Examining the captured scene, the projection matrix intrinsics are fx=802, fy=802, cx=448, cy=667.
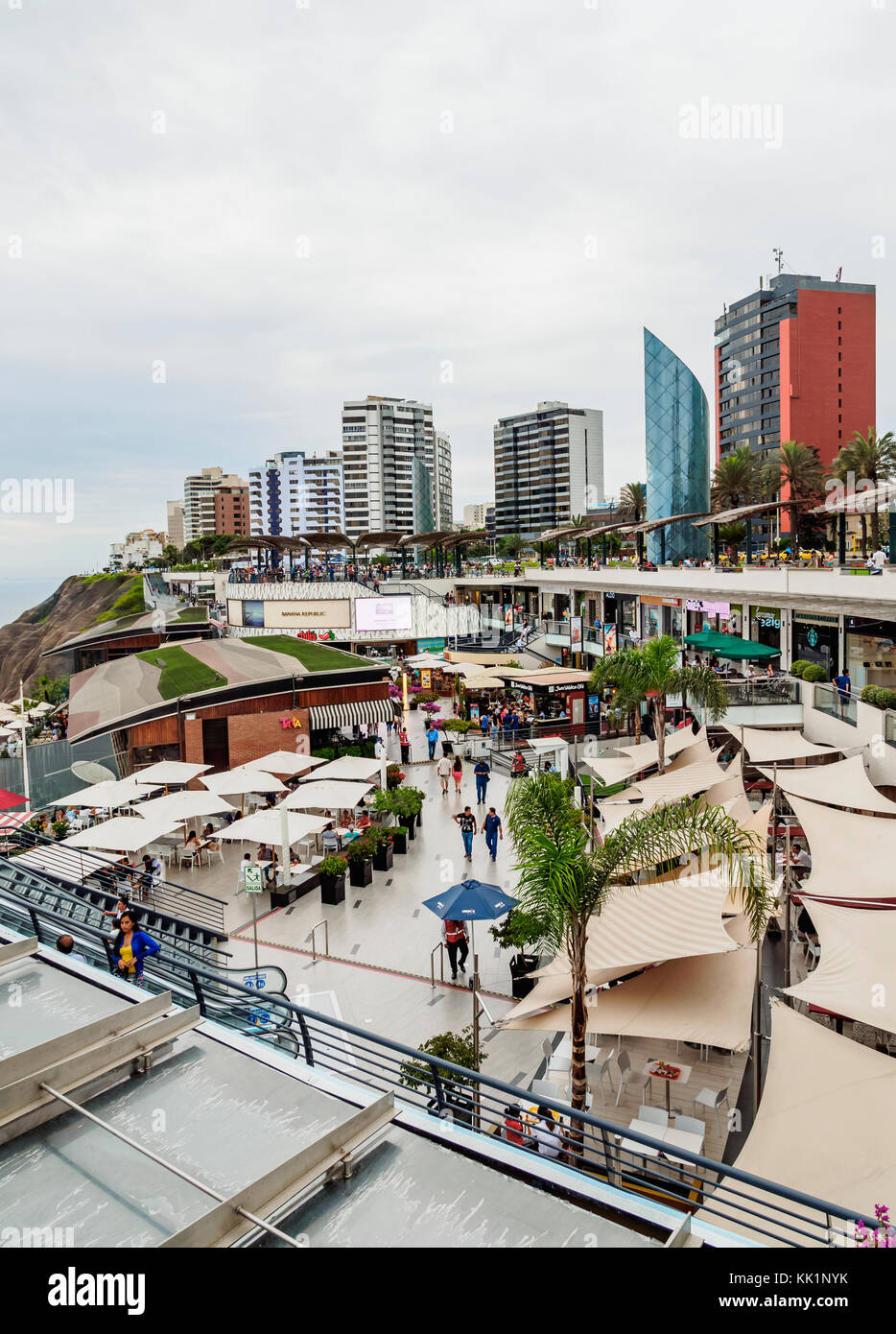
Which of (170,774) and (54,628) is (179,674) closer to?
(170,774)

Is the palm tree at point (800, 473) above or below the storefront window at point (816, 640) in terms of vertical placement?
above

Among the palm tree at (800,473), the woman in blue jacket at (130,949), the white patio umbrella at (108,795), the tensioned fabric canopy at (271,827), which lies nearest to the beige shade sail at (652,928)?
the woman in blue jacket at (130,949)

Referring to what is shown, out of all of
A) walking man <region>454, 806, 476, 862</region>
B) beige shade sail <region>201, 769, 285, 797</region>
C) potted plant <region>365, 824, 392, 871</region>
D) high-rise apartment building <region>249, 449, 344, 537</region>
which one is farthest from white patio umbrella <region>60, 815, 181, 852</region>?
high-rise apartment building <region>249, 449, 344, 537</region>

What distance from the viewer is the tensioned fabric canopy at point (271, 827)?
50.6 feet

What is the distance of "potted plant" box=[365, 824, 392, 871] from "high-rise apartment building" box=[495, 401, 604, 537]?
450ft

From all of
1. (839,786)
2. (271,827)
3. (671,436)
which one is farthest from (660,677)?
(671,436)

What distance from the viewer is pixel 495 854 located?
1742cm

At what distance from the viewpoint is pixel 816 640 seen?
1112 inches

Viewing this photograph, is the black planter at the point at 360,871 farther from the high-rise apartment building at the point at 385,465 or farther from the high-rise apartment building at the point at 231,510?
the high-rise apartment building at the point at 231,510

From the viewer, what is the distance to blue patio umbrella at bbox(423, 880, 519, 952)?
10.7 m

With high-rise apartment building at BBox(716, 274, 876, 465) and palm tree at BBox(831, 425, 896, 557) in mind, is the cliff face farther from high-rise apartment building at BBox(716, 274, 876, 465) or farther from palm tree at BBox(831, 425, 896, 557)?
high-rise apartment building at BBox(716, 274, 876, 465)

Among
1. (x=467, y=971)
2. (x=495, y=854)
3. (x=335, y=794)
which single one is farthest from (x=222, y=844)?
(x=467, y=971)

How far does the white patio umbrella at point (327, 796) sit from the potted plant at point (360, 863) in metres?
1.22
